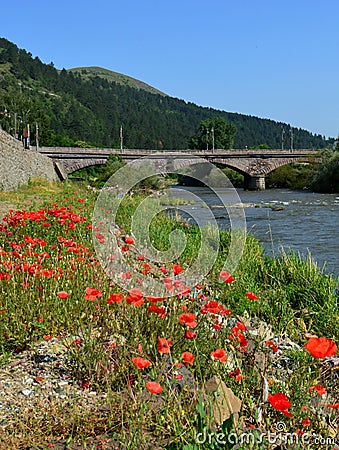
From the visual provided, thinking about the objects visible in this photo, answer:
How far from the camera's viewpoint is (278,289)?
28.0 ft

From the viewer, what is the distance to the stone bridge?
60.8 m

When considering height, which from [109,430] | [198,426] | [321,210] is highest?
[198,426]

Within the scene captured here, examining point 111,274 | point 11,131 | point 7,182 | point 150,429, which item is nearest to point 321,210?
point 7,182

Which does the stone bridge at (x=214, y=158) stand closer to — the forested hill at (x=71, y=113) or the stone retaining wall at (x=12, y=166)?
the stone retaining wall at (x=12, y=166)

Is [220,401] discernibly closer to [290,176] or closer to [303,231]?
[303,231]

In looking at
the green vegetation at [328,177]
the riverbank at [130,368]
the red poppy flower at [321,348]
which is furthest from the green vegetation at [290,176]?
the red poppy flower at [321,348]

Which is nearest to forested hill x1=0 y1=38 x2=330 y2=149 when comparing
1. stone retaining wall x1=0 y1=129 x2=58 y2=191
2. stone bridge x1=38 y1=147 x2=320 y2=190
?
stone bridge x1=38 y1=147 x2=320 y2=190

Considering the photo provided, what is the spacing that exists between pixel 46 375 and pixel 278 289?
5.30 metres

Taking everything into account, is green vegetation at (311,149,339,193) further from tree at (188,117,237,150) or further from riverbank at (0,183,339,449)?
tree at (188,117,237,150)

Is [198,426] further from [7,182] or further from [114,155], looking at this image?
[114,155]

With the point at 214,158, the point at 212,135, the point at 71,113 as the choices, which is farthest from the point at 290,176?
the point at 71,113

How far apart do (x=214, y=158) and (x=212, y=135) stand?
5955 cm

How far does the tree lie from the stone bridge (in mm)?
51680

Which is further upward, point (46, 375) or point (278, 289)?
point (46, 375)
